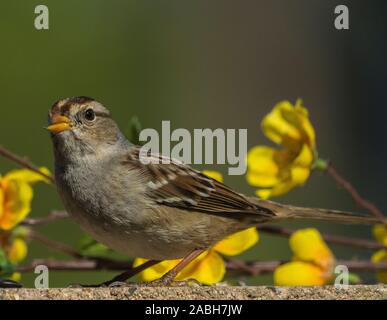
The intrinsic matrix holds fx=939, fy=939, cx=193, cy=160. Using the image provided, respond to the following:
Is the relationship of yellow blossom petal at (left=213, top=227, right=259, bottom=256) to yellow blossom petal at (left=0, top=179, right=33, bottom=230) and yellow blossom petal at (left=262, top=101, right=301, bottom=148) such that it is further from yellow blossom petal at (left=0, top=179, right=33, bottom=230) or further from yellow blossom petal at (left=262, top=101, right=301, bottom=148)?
yellow blossom petal at (left=0, top=179, right=33, bottom=230)

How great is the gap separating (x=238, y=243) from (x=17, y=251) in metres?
0.57

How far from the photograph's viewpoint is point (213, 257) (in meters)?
2.38

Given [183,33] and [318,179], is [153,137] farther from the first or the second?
[183,33]

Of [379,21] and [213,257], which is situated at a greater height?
[379,21]

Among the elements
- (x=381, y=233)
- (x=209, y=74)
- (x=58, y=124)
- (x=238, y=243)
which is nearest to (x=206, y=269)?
(x=238, y=243)

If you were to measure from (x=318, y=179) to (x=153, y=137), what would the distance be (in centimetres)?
296

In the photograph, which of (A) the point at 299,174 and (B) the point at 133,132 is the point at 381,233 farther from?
(B) the point at 133,132

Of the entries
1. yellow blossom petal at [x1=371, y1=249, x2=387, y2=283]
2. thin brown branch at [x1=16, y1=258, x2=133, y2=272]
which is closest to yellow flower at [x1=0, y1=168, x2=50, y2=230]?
thin brown branch at [x1=16, y1=258, x2=133, y2=272]

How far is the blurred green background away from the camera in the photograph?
4.60 metres

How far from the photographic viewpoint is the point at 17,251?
2.36 metres

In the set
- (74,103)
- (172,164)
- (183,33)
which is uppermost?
(183,33)

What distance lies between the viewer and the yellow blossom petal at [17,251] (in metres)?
2.36
